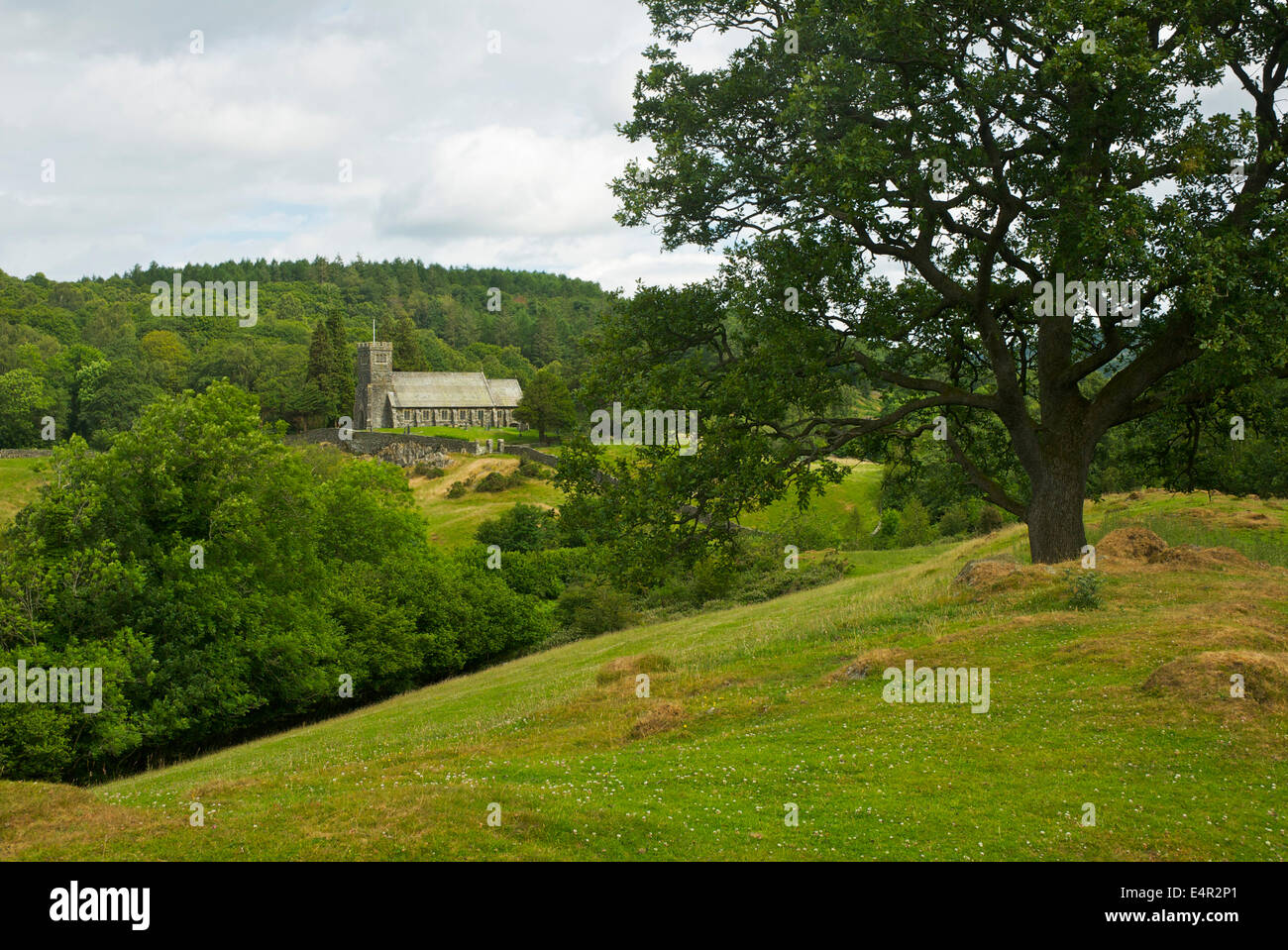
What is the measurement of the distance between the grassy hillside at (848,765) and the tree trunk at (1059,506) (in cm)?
98

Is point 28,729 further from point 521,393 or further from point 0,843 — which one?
point 521,393

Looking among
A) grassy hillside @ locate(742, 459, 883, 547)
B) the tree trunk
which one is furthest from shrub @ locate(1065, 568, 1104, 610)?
grassy hillside @ locate(742, 459, 883, 547)

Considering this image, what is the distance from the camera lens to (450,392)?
122312 mm

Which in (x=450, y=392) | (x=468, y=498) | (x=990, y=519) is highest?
(x=450, y=392)

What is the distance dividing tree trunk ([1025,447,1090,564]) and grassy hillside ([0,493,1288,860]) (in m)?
0.98

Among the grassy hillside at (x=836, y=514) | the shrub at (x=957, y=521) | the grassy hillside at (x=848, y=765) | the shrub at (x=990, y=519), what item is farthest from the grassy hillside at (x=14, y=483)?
the grassy hillside at (x=848, y=765)

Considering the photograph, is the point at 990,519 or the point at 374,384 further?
the point at 374,384

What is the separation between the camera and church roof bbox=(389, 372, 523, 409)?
12000cm

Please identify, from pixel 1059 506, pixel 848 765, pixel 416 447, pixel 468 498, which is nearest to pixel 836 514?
pixel 468 498

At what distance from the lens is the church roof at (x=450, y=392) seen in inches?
4724

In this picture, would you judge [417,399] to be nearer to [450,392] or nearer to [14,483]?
[450,392]

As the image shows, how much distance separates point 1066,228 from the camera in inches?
683

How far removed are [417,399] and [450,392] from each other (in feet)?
14.8
